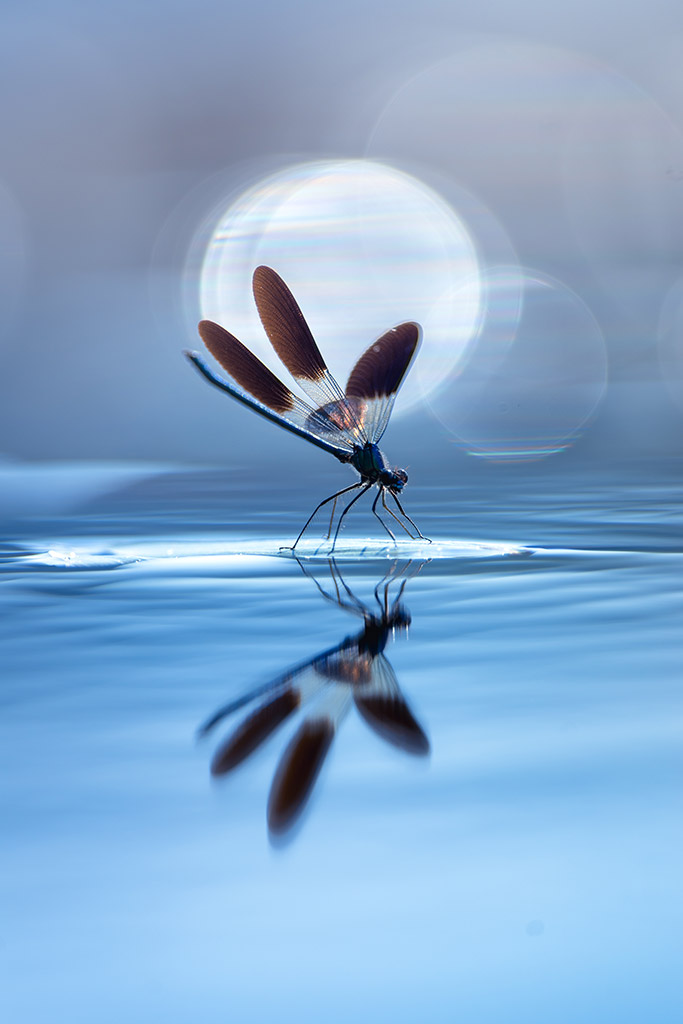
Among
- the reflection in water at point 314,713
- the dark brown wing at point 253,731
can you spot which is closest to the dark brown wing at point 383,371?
the reflection in water at point 314,713

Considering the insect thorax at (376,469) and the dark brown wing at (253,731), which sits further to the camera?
the insect thorax at (376,469)

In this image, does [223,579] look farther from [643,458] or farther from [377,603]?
[643,458]

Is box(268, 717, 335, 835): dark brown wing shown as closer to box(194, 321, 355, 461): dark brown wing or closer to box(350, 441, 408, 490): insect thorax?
box(350, 441, 408, 490): insect thorax

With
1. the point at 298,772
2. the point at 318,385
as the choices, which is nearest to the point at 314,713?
the point at 298,772

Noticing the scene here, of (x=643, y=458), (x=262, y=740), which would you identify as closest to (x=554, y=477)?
(x=643, y=458)

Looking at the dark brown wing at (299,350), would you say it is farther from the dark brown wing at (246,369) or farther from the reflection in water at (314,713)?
the reflection in water at (314,713)

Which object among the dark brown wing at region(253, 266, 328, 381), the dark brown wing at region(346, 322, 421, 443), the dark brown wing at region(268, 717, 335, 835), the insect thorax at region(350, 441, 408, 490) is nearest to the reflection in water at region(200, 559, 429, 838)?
the dark brown wing at region(268, 717, 335, 835)

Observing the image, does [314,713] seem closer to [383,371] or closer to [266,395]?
[383,371]

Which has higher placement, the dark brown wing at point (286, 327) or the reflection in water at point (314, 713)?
the dark brown wing at point (286, 327)
